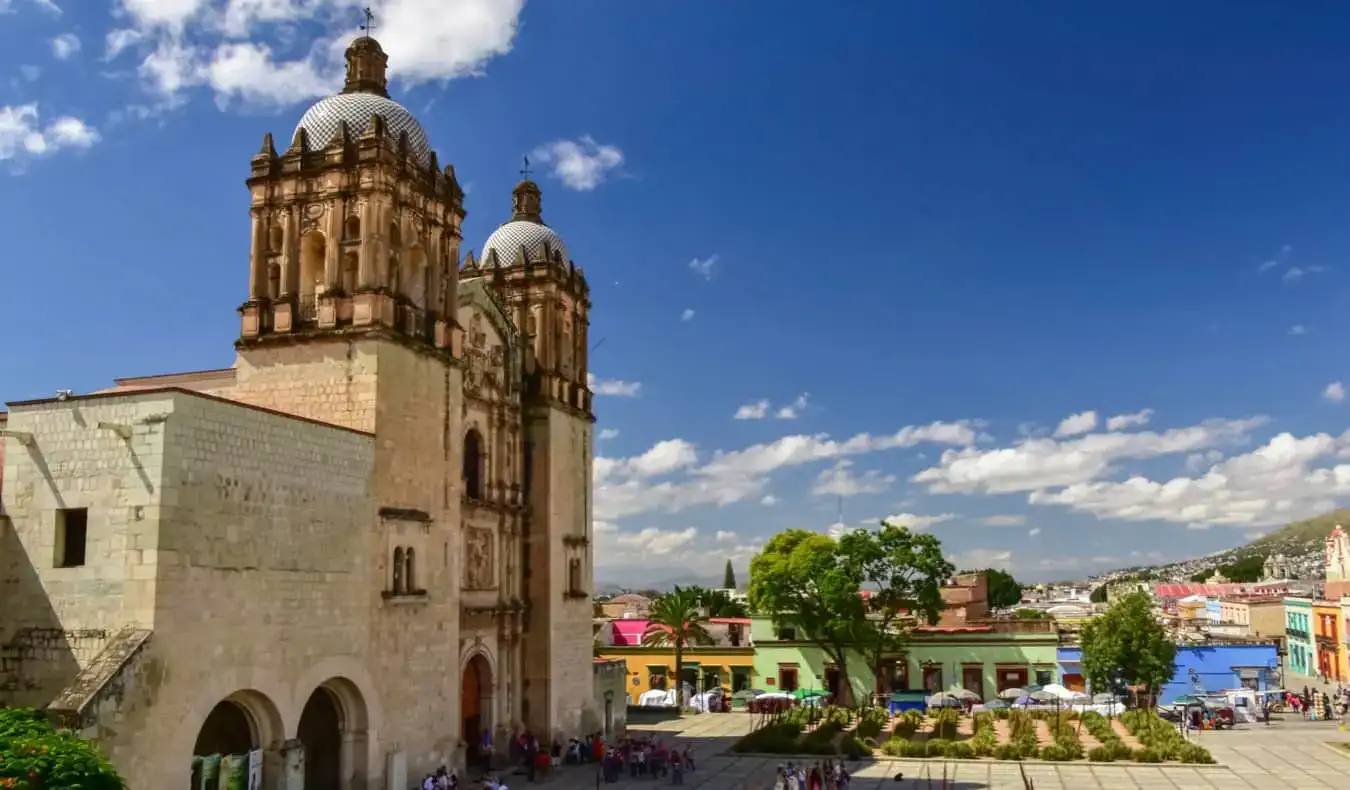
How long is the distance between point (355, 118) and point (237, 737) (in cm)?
1536

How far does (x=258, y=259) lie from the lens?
28953mm

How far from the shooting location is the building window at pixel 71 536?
802 inches

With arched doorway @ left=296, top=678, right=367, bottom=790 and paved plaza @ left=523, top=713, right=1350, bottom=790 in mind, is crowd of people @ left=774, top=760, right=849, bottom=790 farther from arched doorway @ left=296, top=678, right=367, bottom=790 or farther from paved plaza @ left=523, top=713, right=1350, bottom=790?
arched doorway @ left=296, top=678, right=367, bottom=790

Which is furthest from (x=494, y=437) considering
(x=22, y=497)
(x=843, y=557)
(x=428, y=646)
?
(x=843, y=557)

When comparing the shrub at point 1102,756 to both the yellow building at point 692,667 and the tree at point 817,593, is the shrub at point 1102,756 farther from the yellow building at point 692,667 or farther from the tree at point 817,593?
the yellow building at point 692,667

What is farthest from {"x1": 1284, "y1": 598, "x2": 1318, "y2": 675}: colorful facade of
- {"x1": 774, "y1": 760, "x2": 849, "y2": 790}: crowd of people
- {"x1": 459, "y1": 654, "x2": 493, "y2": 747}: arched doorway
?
{"x1": 459, "y1": 654, "x2": 493, "y2": 747}: arched doorway

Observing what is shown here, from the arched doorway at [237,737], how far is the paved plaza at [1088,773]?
1001 cm

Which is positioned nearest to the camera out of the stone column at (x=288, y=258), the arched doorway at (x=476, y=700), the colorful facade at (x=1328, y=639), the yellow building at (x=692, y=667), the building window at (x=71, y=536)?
the building window at (x=71, y=536)

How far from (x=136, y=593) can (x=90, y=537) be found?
4.83 feet

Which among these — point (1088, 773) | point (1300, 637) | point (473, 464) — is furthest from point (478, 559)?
point (1300, 637)

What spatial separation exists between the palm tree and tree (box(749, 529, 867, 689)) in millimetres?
3949

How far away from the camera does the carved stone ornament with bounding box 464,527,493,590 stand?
32.9 metres

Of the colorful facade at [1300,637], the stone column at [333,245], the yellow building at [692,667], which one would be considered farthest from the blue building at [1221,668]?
the stone column at [333,245]

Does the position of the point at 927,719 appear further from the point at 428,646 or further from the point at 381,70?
the point at 381,70
